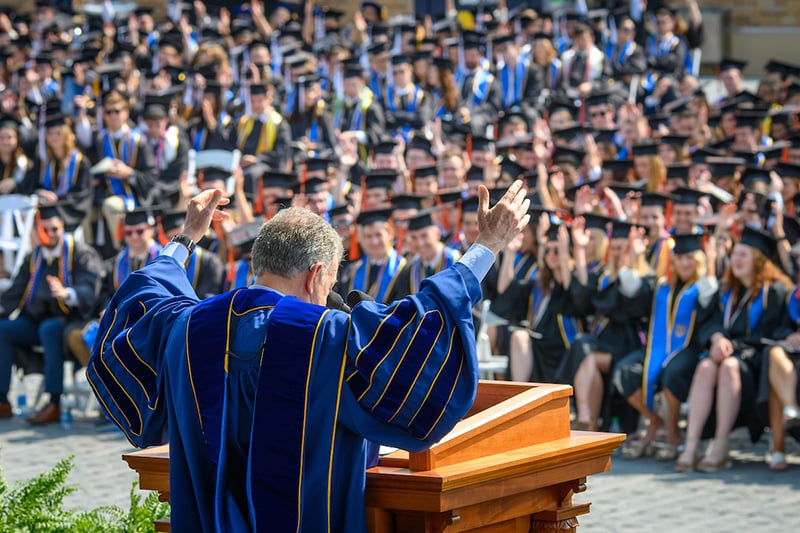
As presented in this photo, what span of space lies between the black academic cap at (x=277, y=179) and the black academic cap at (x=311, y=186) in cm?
47

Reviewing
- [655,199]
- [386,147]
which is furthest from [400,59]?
[655,199]

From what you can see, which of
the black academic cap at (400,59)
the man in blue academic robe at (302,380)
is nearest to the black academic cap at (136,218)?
the black academic cap at (400,59)

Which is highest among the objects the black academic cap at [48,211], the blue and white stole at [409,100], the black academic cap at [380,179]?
the blue and white stole at [409,100]

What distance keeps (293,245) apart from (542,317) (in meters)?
6.04

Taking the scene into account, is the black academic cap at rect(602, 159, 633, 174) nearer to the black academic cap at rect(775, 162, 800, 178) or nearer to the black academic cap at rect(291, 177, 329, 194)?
the black academic cap at rect(775, 162, 800, 178)

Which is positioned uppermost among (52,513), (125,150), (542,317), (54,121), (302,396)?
(54,121)

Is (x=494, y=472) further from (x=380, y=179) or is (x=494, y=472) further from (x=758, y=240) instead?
(x=380, y=179)

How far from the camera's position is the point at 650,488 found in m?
7.11

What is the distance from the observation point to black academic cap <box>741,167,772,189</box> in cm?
1008

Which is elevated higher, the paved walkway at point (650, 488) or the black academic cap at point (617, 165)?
the black academic cap at point (617, 165)

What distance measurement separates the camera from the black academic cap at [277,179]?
11531 millimetres

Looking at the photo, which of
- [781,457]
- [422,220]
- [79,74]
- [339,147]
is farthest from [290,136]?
[781,457]

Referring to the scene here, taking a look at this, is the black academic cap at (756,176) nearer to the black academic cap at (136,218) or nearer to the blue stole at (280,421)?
the black academic cap at (136,218)

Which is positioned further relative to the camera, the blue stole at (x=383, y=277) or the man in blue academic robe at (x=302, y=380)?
the blue stole at (x=383, y=277)
